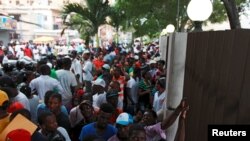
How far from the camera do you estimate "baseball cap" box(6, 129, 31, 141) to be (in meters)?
3.00

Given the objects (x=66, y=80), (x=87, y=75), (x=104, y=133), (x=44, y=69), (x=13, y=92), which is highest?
(x=44, y=69)

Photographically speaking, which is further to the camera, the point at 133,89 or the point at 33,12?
the point at 33,12

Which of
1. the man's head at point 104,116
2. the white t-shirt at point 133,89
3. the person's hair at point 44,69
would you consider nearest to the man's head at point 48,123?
the man's head at point 104,116

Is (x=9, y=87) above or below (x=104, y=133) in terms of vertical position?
above

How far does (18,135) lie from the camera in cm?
301

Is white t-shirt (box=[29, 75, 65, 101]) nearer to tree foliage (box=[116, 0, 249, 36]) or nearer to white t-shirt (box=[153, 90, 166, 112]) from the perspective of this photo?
white t-shirt (box=[153, 90, 166, 112])

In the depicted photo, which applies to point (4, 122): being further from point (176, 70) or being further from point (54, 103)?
point (176, 70)

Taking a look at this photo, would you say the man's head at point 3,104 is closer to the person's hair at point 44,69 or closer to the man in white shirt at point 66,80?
the person's hair at point 44,69

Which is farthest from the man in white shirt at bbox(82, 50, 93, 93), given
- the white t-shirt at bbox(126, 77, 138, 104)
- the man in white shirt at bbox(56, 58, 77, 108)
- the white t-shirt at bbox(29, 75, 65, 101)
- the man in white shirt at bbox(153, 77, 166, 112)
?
the man in white shirt at bbox(153, 77, 166, 112)

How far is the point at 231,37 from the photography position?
420cm

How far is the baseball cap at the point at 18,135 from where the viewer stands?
3.00 meters

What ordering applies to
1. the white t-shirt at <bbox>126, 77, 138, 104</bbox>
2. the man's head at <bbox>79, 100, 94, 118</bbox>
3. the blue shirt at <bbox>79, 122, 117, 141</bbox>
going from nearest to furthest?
the blue shirt at <bbox>79, 122, 117, 141</bbox>
the man's head at <bbox>79, 100, 94, 118</bbox>
the white t-shirt at <bbox>126, 77, 138, 104</bbox>

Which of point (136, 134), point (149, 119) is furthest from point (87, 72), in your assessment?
point (136, 134)

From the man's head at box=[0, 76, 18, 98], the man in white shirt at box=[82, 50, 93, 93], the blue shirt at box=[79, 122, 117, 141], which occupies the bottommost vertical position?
the man in white shirt at box=[82, 50, 93, 93]
